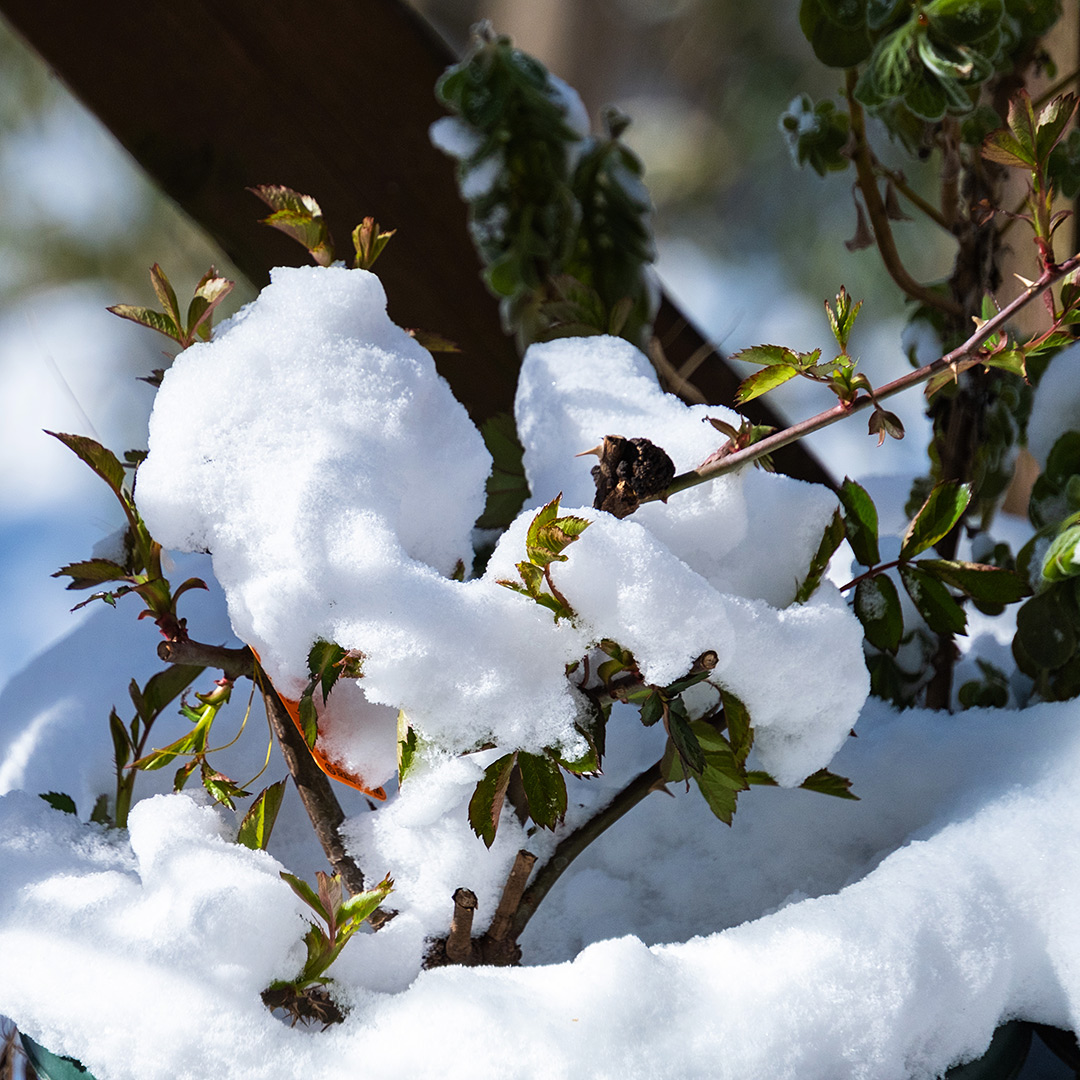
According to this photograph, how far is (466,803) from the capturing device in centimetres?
44

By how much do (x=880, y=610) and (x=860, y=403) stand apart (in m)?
0.17

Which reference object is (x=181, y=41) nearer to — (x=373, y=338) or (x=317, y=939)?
(x=373, y=338)

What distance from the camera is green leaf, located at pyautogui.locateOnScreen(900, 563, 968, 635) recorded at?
498 mm

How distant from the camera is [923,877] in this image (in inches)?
15.6

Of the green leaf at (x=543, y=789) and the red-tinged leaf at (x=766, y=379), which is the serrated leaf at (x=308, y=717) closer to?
the green leaf at (x=543, y=789)

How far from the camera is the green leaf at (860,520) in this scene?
0.51 meters

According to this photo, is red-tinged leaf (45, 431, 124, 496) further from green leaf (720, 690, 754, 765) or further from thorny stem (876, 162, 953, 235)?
thorny stem (876, 162, 953, 235)

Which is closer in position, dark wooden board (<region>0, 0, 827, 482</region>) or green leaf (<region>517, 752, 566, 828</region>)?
green leaf (<region>517, 752, 566, 828</region>)

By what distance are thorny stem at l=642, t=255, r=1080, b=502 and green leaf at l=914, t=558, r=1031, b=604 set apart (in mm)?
127

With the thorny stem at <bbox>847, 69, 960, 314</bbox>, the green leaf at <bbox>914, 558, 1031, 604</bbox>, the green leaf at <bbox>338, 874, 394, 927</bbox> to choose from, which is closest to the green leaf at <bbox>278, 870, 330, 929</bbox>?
the green leaf at <bbox>338, 874, 394, 927</bbox>

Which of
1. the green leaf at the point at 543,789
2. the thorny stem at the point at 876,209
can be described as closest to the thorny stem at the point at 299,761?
the green leaf at the point at 543,789

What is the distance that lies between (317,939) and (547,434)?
245 millimetres

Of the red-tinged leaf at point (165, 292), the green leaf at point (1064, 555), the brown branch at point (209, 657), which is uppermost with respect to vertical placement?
the red-tinged leaf at point (165, 292)

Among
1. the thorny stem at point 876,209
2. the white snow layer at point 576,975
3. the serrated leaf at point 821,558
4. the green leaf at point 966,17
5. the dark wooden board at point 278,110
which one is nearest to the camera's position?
the white snow layer at point 576,975
